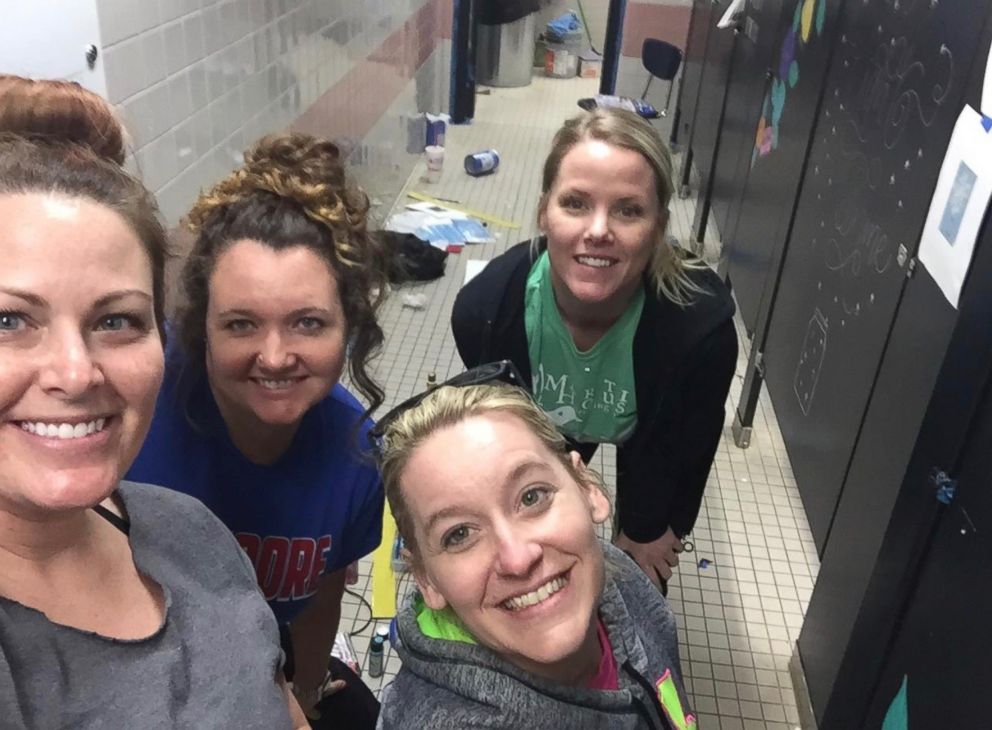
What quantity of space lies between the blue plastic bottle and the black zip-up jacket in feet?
10.0

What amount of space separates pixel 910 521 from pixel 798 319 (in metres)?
1.11

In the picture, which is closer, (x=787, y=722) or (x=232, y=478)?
(x=232, y=478)

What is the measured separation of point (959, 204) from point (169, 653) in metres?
1.31

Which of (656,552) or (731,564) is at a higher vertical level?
(656,552)

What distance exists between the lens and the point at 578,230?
1.43 metres

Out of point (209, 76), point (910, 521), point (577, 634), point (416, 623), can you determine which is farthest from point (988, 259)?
point (209, 76)

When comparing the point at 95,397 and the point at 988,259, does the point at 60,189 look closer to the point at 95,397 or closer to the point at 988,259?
the point at 95,397

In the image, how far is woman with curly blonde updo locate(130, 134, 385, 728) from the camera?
1.13 metres

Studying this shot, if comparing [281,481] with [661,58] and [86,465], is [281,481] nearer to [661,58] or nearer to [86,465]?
[86,465]

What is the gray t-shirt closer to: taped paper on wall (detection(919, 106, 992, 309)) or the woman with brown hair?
the woman with brown hair

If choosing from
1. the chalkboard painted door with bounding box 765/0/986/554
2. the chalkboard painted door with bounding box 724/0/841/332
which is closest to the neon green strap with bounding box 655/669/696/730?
the chalkboard painted door with bounding box 765/0/986/554

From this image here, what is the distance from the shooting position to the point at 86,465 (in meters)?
0.71

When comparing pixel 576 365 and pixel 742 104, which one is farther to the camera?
pixel 742 104

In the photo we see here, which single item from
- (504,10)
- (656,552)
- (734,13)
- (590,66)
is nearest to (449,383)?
(656,552)
